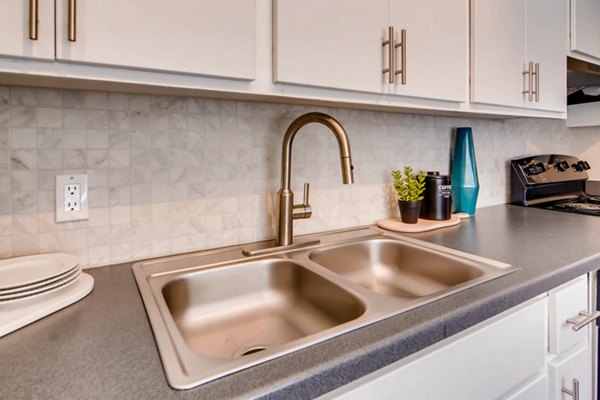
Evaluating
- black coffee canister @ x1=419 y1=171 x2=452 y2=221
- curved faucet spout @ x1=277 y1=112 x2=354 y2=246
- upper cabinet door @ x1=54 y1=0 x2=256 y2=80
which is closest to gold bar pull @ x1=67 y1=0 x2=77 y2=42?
upper cabinet door @ x1=54 y1=0 x2=256 y2=80

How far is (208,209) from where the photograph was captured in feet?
3.47

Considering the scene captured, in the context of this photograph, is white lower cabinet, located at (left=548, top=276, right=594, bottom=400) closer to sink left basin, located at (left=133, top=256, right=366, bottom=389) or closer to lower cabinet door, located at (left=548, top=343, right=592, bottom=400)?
lower cabinet door, located at (left=548, top=343, right=592, bottom=400)

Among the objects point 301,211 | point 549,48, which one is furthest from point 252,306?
point 549,48

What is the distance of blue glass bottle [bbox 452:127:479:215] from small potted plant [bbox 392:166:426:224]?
0.31 metres

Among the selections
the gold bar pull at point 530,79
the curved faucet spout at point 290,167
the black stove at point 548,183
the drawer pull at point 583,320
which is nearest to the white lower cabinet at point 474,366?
the drawer pull at point 583,320

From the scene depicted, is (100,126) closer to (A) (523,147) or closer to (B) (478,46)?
(B) (478,46)

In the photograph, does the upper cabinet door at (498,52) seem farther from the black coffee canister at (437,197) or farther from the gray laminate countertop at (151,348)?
the gray laminate countertop at (151,348)

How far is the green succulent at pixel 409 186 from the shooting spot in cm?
135

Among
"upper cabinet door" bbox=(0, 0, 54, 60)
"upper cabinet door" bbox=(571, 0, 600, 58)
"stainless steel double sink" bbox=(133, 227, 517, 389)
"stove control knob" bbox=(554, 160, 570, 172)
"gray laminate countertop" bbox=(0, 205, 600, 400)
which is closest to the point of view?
"gray laminate countertop" bbox=(0, 205, 600, 400)

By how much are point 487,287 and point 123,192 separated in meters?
0.95

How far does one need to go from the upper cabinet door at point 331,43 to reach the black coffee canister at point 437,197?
58 cm

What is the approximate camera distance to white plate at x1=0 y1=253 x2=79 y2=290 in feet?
2.16

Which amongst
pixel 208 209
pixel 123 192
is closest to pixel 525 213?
pixel 208 209

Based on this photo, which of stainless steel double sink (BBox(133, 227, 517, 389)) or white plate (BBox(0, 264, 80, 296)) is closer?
white plate (BBox(0, 264, 80, 296))
